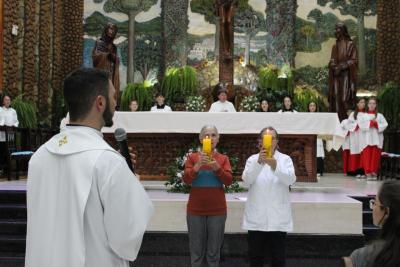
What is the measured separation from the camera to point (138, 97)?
1512cm

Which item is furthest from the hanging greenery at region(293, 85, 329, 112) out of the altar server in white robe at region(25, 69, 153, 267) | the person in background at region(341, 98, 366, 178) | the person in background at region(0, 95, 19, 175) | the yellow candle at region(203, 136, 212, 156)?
the altar server in white robe at region(25, 69, 153, 267)

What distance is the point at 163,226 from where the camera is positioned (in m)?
6.63

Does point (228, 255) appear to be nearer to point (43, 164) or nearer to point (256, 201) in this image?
point (256, 201)

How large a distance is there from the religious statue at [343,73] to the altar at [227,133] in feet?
17.2

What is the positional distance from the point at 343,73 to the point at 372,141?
2.77m

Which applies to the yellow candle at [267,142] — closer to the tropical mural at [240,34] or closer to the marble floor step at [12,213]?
the marble floor step at [12,213]

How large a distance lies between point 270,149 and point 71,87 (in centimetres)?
275

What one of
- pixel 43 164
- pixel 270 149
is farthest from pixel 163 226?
pixel 43 164

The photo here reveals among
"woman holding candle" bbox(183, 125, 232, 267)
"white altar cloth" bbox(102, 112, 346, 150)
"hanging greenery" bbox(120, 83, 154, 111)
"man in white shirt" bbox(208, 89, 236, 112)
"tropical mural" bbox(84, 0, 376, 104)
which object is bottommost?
"woman holding candle" bbox(183, 125, 232, 267)

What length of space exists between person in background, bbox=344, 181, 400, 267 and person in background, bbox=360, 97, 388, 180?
32.5 ft

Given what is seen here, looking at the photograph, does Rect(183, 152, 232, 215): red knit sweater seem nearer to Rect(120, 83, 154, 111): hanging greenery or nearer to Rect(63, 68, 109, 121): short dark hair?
Rect(63, 68, 109, 121): short dark hair

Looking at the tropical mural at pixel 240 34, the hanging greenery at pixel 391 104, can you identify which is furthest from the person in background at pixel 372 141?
the tropical mural at pixel 240 34

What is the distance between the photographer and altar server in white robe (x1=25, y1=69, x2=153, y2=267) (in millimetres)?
2215

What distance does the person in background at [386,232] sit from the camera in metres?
2.05
